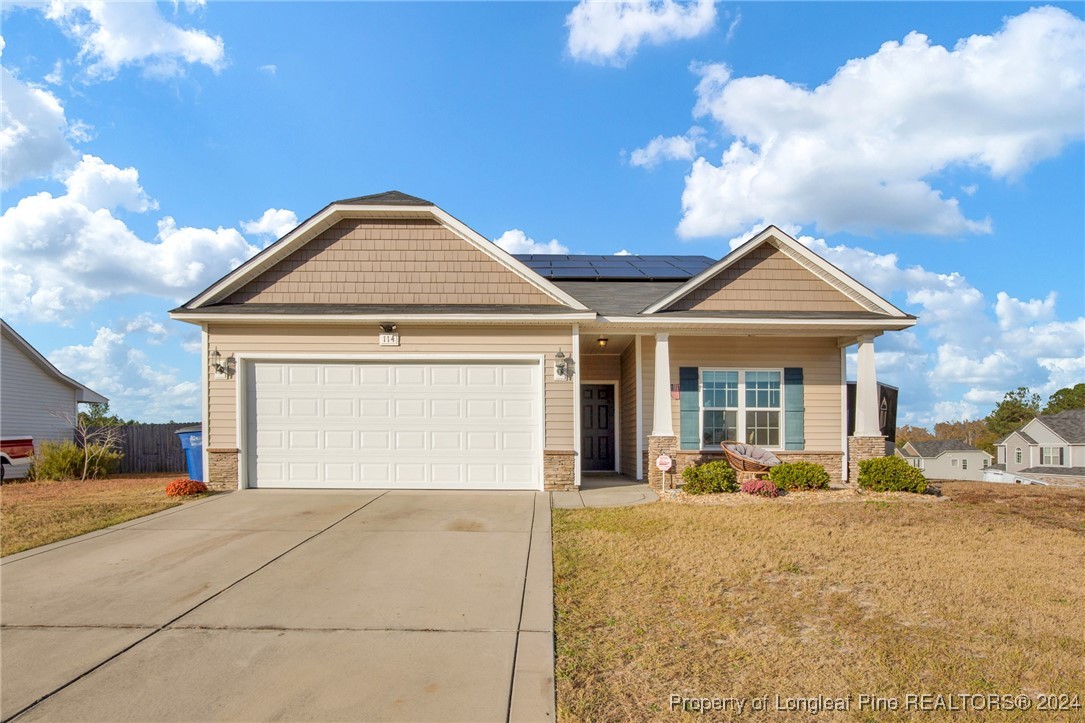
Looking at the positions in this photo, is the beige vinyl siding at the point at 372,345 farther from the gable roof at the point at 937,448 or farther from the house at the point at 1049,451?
the gable roof at the point at 937,448

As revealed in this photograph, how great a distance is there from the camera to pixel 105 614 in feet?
16.7

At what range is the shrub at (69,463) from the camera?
577 inches

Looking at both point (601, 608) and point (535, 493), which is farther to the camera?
point (535, 493)

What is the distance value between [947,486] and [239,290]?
1447 centimetres

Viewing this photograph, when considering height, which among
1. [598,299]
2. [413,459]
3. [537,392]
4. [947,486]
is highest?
[598,299]

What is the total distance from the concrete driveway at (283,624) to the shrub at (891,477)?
616 centimetres

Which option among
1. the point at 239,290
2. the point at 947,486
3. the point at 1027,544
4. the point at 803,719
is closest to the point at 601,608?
the point at 803,719

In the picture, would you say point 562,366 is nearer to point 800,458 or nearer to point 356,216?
point 356,216

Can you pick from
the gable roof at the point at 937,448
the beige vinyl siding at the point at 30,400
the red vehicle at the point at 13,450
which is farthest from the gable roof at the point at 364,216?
the gable roof at the point at 937,448

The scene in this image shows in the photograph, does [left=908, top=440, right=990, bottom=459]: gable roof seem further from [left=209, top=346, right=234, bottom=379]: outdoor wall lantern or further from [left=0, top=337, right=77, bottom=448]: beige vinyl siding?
[left=0, top=337, right=77, bottom=448]: beige vinyl siding

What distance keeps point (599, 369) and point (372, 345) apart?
589 cm

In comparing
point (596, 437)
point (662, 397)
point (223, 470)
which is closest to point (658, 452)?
point (662, 397)

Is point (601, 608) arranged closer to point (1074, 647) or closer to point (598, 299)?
point (1074, 647)

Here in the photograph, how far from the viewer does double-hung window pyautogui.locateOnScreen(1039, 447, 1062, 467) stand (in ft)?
121
